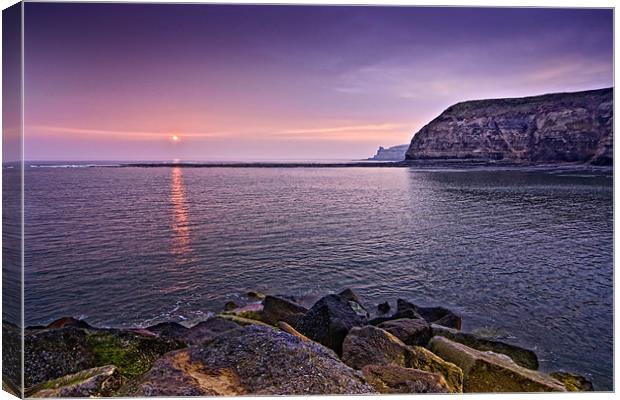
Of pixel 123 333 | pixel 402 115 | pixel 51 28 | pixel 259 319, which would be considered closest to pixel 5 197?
pixel 123 333

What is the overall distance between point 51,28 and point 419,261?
8.40 m

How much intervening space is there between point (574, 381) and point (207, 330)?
471cm

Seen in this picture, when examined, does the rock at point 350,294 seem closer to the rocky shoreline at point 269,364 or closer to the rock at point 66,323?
the rocky shoreline at point 269,364

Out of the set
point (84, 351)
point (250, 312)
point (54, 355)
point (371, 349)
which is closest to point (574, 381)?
point (371, 349)

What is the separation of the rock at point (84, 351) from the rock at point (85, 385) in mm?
157

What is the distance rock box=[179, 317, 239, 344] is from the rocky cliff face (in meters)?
13.2

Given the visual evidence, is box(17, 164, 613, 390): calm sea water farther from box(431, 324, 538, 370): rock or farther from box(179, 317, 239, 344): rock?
box(179, 317, 239, 344): rock

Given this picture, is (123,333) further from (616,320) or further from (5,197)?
(616,320)

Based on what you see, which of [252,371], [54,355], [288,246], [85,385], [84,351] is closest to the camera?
[85,385]

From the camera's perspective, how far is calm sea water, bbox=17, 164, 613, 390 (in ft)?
23.5

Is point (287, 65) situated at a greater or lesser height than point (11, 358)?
greater

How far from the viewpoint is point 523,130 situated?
2953 cm

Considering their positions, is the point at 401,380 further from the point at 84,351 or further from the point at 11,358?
the point at 11,358

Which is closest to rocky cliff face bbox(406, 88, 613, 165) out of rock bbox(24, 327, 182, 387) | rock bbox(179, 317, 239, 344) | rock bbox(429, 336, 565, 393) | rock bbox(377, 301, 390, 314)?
rock bbox(377, 301, 390, 314)
